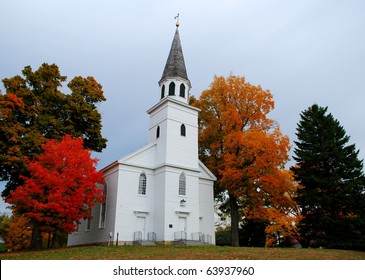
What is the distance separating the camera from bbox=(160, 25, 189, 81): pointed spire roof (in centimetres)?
2981

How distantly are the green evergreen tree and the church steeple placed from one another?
35.2 feet

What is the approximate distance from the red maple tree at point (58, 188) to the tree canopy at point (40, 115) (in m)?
1.49

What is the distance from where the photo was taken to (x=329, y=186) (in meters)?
22.4

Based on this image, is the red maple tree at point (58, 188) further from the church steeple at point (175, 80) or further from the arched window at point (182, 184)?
the church steeple at point (175, 80)

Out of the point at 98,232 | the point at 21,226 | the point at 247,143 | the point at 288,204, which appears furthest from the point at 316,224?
the point at 21,226

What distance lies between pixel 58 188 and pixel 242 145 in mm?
14794

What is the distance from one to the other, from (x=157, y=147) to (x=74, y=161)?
7547mm

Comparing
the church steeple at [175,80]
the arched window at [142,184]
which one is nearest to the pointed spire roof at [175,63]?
the church steeple at [175,80]

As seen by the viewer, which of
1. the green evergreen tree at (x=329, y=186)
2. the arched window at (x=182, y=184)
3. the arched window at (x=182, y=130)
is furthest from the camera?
the arched window at (x=182, y=130)

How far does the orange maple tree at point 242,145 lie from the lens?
26.7m

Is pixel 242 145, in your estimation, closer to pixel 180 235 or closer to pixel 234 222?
pixel 234 222

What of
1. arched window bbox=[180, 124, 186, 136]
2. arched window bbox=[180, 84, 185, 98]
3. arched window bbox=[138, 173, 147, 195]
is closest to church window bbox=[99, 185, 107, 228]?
arched window bbox=[138, 173, 147, 195]

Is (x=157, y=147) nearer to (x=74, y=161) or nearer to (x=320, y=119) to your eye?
(x=74, y=161)

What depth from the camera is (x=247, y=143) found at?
86.6 ft
